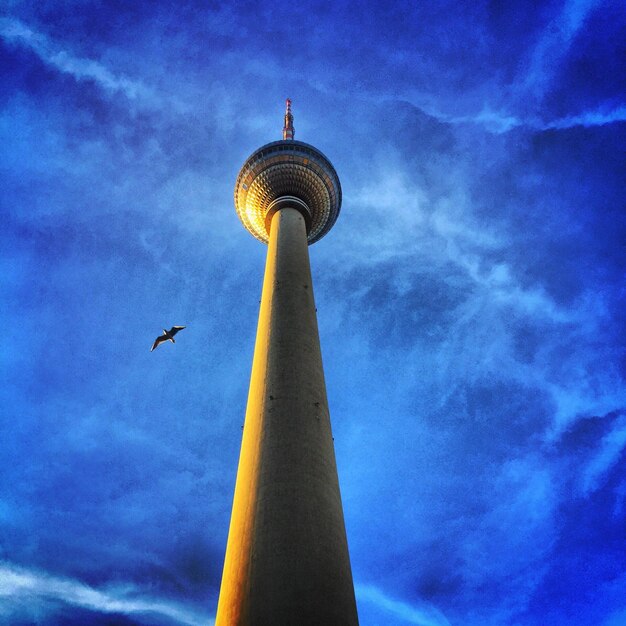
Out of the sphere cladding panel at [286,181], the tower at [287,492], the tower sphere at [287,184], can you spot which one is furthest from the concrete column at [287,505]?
the sphere cladding panel at [286,181]

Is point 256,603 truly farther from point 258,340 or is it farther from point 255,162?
point 255,162

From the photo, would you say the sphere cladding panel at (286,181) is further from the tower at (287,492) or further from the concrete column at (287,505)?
the concrete column at (287,505)

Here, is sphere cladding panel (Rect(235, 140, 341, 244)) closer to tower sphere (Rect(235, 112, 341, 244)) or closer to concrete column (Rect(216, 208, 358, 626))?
tower sphere (Rect(235, 112, 341, 244))

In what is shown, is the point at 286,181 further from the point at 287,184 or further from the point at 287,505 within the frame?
the point at 287,505

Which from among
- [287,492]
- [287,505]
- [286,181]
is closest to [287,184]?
[286,181]

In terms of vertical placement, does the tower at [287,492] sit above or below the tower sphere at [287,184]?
below

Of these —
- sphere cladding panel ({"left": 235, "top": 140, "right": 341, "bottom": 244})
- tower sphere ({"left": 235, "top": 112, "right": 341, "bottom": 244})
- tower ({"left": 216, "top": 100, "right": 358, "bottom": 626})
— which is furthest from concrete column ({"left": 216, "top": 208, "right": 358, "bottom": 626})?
sphere cladding panel ({"left": 235, "top": 140, "right": 341, "bottom": 244})
